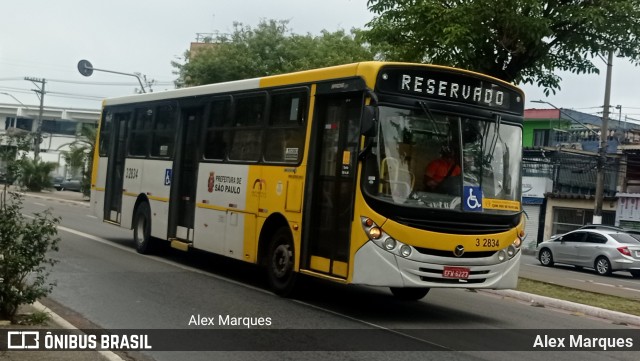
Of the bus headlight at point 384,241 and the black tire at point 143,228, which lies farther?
the black tire at point 143,228

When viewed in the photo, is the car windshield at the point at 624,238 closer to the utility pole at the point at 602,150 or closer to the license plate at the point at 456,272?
the utility pole at the point at 602,150

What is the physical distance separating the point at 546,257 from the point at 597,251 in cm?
260

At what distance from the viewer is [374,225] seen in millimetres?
8477

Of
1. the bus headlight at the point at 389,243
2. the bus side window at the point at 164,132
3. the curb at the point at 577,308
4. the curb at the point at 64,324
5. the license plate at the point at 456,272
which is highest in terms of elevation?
the bus side window at the point at 164,132

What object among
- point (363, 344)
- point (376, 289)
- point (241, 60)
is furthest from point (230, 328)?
point (241, 60)

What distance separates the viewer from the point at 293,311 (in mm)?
9242

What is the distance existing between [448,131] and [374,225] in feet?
5.36

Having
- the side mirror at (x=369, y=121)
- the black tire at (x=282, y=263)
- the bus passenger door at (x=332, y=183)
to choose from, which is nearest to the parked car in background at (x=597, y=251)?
the black tire at (x=282, y=263)

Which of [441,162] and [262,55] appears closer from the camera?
[441,162]

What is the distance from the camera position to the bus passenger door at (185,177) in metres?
13.2

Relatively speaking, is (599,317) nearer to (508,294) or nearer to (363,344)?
(508,294)

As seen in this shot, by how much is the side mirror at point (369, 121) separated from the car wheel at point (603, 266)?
57.7 feet

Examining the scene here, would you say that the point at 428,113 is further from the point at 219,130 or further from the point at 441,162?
the point at 219,130

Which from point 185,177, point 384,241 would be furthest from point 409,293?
point 185,177
